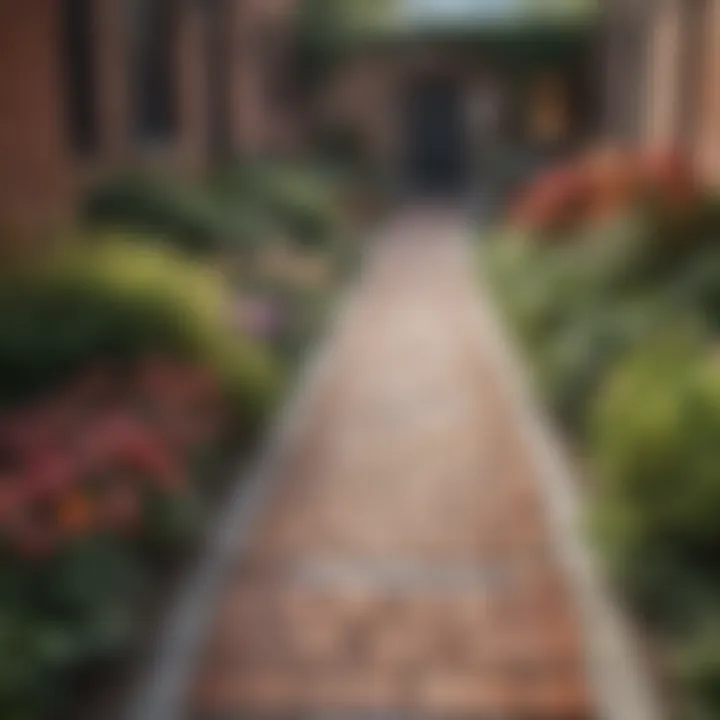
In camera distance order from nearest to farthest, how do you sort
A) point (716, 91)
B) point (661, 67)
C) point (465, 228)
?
point (716, 91), point (661, 67), point (465, 228)

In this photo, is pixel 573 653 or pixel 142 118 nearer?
pixel 573 653

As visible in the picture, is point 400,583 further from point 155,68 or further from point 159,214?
point 155,68

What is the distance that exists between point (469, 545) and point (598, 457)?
0.76 m

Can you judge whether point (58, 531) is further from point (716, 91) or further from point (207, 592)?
point (716, 91)

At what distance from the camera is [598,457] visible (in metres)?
5.53

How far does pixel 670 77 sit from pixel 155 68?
5733 millimetres

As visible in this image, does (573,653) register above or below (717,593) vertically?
below

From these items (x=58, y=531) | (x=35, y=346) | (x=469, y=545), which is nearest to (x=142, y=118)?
(x=35, y=346)

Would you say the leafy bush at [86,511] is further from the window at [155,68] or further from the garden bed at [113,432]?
the window at [155,68]

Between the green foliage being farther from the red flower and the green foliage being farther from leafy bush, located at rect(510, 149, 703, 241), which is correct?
leafy bush, located at rect(510, 149, 703, 241)

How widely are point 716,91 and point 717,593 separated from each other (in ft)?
29.6

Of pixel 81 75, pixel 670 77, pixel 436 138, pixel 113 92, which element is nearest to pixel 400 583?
pixel 81 75

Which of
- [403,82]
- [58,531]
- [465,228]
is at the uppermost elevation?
[58,531]

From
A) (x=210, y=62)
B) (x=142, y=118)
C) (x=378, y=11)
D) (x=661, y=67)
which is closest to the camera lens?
(x=142, y=118)
